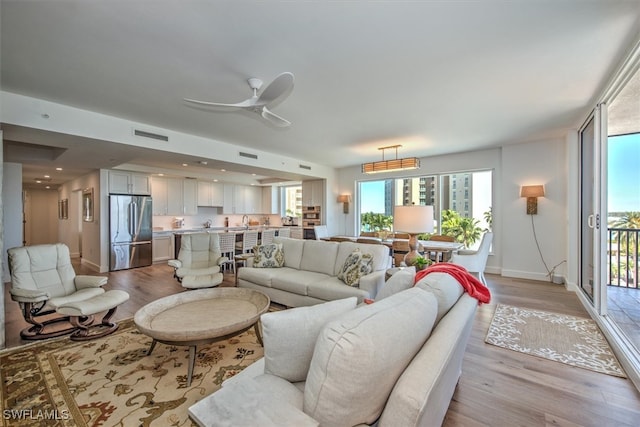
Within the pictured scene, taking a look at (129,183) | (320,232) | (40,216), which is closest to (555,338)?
(320,232)

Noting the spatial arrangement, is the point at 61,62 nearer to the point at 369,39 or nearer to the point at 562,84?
the point at 369,39

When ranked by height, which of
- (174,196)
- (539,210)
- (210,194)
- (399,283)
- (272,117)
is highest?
(272,117)

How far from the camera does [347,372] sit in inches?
34.2

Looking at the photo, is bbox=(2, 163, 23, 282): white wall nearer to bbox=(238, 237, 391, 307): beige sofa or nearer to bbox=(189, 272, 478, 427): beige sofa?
bbox=(238, 237, 391, 307): beige sofa

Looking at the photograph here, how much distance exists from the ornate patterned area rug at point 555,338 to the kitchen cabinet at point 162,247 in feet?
24.0

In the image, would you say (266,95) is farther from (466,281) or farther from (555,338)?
(555,338)

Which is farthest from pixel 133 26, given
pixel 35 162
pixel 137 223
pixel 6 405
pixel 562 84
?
pixel 137 223

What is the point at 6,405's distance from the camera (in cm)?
180

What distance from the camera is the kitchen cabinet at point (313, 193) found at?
7.84 metres

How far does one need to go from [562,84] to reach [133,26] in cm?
397

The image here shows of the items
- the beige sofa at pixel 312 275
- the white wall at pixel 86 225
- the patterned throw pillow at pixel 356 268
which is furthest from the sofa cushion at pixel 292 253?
the white wall at pixel 86 225

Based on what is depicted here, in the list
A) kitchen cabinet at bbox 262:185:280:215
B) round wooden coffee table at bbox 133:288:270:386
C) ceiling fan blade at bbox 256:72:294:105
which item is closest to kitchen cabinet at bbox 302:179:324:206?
kitchen cabinet at bbox 262:185:280:215

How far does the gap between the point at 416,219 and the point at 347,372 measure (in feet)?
7.91

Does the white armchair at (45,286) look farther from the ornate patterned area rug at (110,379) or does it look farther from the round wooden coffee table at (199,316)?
the round wooden coffee table at (199,316)
